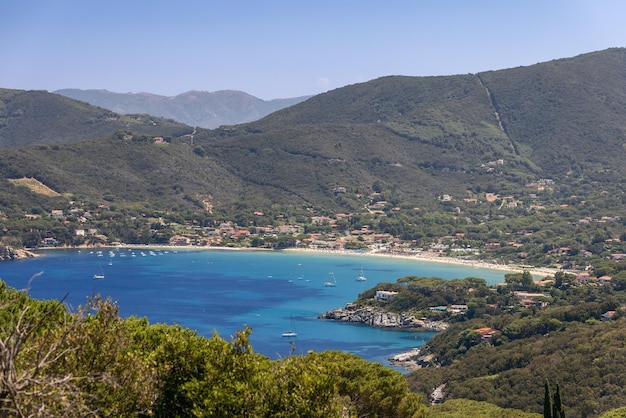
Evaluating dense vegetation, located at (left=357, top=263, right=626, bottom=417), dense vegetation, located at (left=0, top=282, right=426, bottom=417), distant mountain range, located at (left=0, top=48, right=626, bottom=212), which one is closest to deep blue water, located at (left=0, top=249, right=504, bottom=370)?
dense vegetation, located at (left=357, top=263, right=626, bottom=417)

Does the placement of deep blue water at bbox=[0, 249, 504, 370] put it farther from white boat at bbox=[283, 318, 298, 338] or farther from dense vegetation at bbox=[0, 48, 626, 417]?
dense vegetation at bbox=[0, 48, 626, 417]

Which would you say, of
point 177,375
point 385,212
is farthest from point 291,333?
point 385,212

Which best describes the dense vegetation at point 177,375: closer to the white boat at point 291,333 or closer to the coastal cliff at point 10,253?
the white boat at point 291,333

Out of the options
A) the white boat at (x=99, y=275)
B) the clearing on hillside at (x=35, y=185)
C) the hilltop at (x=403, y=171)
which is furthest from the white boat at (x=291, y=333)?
the clearing on hillside at (x=35, y=185)

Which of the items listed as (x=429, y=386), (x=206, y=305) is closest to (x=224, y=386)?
(x=429, y=386)

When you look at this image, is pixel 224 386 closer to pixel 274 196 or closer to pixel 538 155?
pixel 274 196

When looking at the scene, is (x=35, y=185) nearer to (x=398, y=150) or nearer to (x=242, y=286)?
(x=242, y=286)
